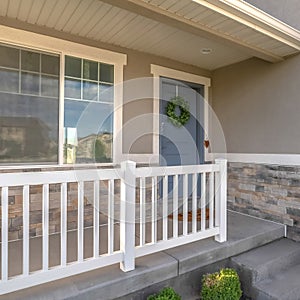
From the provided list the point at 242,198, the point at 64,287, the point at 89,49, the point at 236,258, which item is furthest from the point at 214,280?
the point at 89,49

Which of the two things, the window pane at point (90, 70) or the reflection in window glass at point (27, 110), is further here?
the window pane at point (90, 70)

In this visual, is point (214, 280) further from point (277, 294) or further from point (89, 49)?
point (89, 49)

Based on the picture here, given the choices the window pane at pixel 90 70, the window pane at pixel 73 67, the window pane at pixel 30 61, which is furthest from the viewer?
the window pane at pixel 90 70

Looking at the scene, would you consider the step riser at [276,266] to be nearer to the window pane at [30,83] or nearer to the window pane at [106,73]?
the window pane at [106,73]

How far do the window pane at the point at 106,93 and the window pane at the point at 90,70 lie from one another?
0.51 ft

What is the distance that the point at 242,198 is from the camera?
164 inches

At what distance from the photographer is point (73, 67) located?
3311mm

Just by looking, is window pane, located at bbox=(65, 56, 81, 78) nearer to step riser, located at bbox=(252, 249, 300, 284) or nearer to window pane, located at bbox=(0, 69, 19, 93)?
window pane, located at bbox=(0, 69, 19, 93)

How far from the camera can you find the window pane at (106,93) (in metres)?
3.54

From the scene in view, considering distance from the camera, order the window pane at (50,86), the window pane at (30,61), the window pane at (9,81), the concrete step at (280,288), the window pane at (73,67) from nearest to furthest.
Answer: the concrete step at (280,288), the window pane at (9,81), the window pane at (30,61), the window pane at (50,86), the window pane at (73,67)

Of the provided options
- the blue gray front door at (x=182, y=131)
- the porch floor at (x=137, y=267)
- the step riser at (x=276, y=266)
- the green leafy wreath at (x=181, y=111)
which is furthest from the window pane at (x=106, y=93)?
the step riser at (x=276, y=266)

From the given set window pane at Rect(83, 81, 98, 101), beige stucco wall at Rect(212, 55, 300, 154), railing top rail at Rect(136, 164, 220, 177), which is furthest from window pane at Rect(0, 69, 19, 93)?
beige stucco wall at Rect(212, 55, 300, 154)

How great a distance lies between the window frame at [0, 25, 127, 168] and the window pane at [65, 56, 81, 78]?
5 centimetres

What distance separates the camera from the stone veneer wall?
3.46 m
